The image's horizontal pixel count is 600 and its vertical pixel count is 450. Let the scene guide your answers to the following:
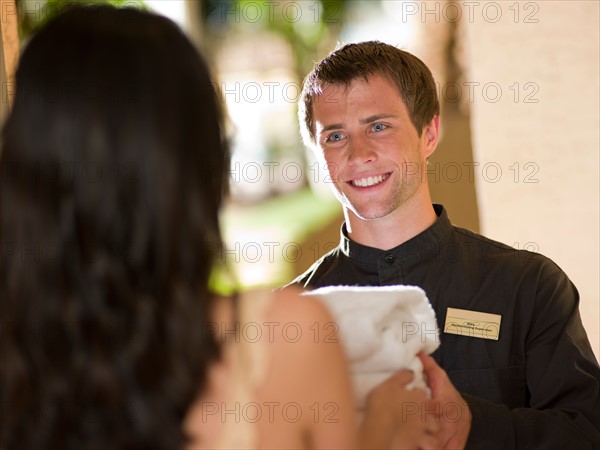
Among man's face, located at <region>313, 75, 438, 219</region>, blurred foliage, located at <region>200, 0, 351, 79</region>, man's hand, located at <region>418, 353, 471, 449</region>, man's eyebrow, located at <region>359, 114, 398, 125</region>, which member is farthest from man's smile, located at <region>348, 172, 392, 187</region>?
blurred foliage, located at <region>200, 0, 351, 79</region>

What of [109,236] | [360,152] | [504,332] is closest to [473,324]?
[504,332]

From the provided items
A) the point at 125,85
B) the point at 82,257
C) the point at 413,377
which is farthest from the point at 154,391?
the point at 413,377

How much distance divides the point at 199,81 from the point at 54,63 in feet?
0.50

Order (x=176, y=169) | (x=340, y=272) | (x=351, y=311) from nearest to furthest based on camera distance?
(x=176, y=169) < (x=351, y=311) < (x=340, y=272)

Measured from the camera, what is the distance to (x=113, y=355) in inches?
36.7

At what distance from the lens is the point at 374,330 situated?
121 cm

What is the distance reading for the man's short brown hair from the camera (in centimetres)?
196

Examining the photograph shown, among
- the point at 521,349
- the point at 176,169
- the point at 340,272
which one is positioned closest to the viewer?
the point at 176,169

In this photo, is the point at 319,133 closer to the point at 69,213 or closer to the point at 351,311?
the point at 351,311

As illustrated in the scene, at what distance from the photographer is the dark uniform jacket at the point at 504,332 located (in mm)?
1567

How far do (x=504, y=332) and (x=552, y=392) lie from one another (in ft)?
0.51

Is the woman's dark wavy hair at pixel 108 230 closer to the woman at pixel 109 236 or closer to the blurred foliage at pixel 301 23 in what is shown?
the woman at pixel 109 236

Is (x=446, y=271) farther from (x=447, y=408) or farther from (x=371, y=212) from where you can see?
(x=447, y=408)

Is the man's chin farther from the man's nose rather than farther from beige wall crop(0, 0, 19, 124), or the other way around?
beige wall crop(0, 0, 19, 124)
